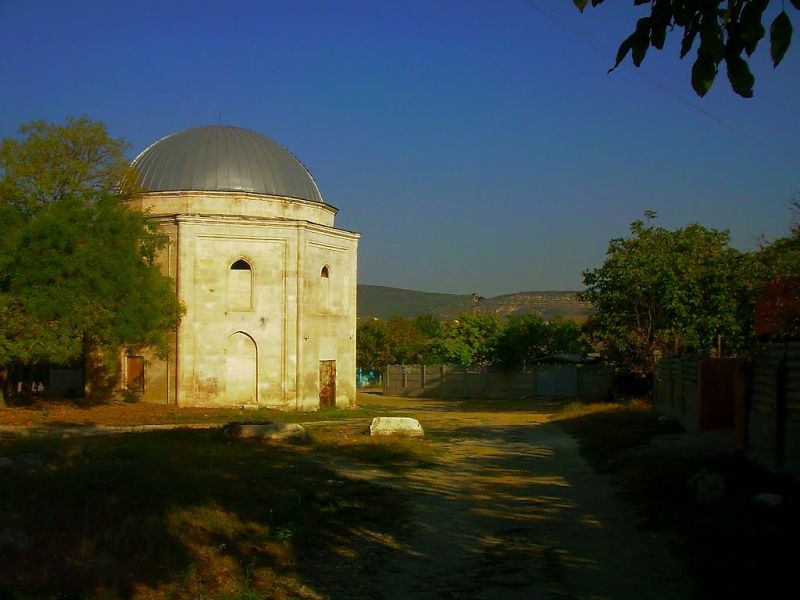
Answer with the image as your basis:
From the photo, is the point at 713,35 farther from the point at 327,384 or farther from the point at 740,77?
the point at 327,384


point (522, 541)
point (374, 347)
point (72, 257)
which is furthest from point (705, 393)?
point (374, 347)

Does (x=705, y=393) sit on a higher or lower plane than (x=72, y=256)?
lower

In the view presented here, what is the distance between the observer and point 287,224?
33.0 meters

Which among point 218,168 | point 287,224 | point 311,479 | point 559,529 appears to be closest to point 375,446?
point 311,479

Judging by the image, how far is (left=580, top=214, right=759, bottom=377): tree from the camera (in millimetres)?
31016

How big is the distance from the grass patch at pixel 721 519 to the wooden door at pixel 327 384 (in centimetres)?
1983

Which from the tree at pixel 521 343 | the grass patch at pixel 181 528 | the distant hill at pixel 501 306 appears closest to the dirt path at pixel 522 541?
the grass patch at pixel 181 528

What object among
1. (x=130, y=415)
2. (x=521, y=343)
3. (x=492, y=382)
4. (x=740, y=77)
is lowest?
(x=492, y=382)

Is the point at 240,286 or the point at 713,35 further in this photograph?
the point at 240,286

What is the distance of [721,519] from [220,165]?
29.1 meters

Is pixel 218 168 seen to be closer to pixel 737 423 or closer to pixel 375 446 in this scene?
pixel 375 446

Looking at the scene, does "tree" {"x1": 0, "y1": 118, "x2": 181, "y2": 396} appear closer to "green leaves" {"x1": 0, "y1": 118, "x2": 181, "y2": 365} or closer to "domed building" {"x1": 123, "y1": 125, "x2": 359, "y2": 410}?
"green leaves" {"x1": 0, "y1": 118, "x2": 181, "y2": 365}

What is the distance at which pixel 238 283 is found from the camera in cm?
3303

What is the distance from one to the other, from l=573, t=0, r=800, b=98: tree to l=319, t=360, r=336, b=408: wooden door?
1242 inches
